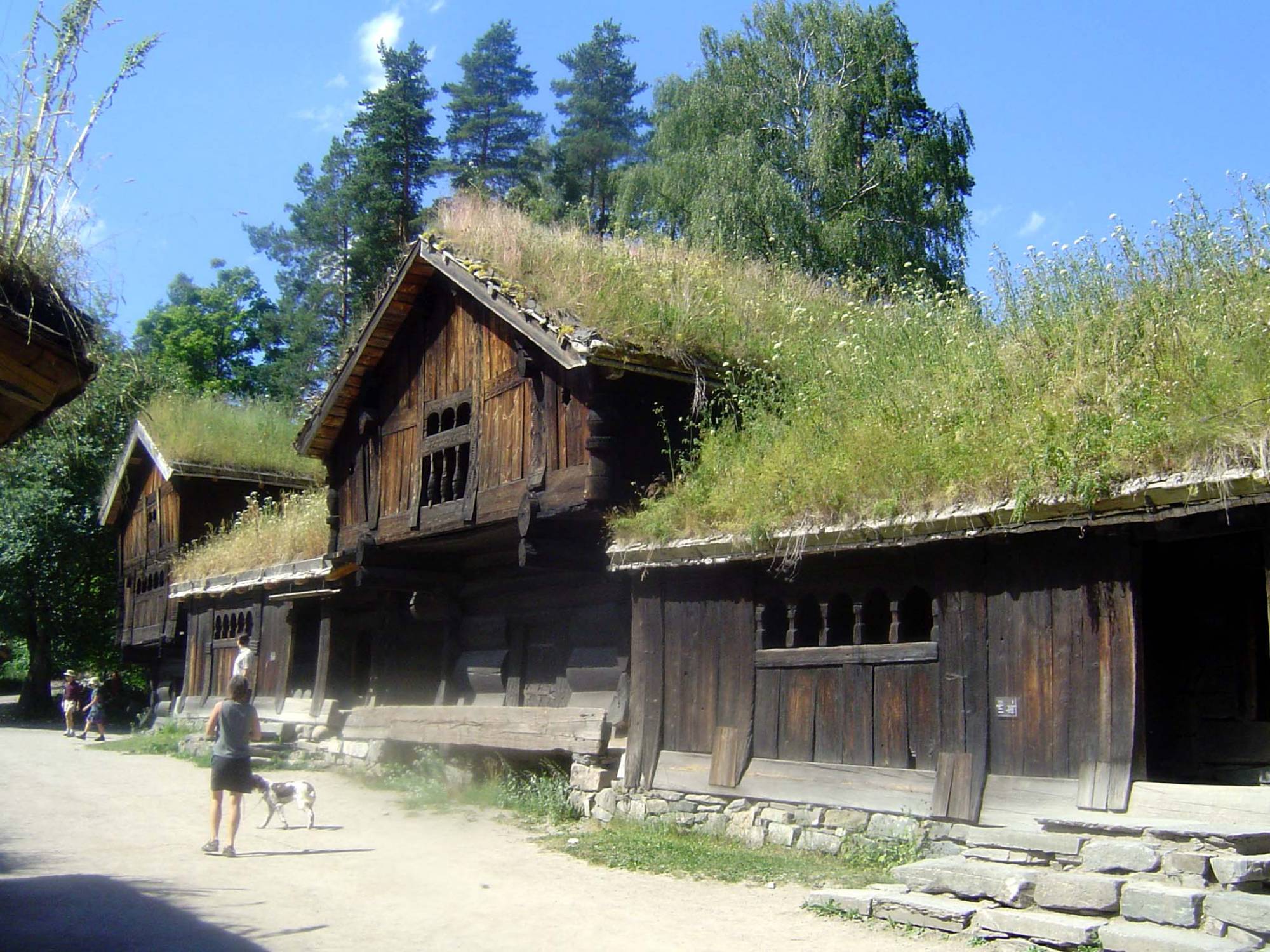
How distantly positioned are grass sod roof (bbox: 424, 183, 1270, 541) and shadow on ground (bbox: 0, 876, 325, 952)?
5.00 m

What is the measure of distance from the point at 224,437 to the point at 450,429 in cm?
1393

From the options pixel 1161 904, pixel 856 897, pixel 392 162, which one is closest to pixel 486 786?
pixel 856 897

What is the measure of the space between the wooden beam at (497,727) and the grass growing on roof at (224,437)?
461 inches

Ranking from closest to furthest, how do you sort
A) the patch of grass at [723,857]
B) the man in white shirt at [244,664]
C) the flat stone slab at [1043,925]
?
the flat stone slab at [1043,925]
the patch of grass at [723,857]
the man in white shirt at [244,664]

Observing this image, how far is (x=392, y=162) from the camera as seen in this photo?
37656mm

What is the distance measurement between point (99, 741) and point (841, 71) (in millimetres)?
20496

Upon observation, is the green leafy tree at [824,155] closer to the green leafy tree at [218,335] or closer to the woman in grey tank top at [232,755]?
the woman in grey tank top at [232,755]

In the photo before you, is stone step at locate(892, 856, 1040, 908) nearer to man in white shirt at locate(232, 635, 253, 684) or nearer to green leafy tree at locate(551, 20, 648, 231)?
man in white shirt at locate(232, 635, 253, 684)

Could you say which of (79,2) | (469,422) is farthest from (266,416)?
(79,2)

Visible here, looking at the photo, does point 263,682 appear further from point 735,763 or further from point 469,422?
point 735,763

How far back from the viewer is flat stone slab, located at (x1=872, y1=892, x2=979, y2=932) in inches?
268

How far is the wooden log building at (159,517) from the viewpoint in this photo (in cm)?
2525

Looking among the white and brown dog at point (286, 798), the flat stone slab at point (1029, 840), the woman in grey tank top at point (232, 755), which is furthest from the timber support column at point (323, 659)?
the flat stone slab at point (1029, 840)

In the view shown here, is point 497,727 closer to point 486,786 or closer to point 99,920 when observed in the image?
point 486,786
